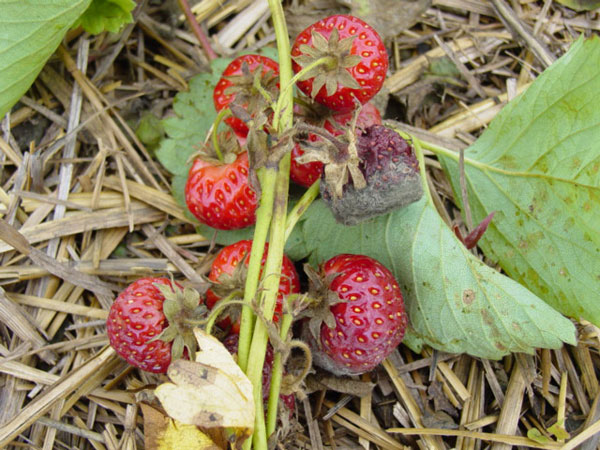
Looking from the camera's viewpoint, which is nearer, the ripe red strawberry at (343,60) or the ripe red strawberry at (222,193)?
the ripe red strawberry at (343,60)

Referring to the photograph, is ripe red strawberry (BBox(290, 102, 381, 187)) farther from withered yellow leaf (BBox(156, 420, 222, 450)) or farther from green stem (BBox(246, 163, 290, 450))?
withered yellow leaf (BBox(156, 420, 222, 450))

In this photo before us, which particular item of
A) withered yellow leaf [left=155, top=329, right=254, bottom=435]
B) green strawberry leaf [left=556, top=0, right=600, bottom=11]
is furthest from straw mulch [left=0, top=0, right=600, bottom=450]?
withered yellow leaf [left=155, top=329, right=254, bottom=435]

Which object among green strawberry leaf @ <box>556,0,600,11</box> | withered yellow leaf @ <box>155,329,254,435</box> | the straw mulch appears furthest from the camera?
green strawberry leaf @ <box>556,0,600,11</box>

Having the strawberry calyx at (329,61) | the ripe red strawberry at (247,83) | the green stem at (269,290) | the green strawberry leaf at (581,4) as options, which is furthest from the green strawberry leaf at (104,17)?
the green strawberry leaf at (581,4)

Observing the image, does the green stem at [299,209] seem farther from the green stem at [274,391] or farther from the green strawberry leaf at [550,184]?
the green strawberry leaf at [550,184]

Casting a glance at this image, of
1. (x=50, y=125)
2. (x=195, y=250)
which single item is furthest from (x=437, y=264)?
(x=50, y=125)

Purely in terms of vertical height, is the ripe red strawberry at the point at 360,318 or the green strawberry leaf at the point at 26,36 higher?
the green strawberry leaf at the point at 26,36

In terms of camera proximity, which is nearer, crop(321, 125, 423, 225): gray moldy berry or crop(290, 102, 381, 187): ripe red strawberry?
crop(321, 125, 423, 225): gray moldy berry

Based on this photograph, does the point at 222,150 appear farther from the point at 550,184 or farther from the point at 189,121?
the point at 550,184
